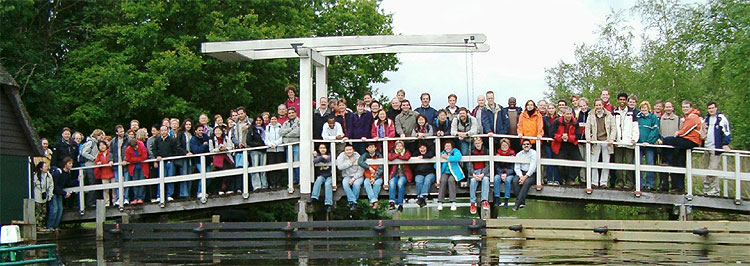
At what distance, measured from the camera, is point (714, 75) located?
29406mm

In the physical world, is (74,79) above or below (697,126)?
above

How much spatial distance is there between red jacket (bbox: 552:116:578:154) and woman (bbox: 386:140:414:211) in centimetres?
265

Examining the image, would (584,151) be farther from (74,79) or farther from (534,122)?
(74,79)

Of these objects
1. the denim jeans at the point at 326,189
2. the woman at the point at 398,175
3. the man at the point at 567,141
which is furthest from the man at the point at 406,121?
the man at the point at 567,141

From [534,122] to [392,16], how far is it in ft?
74.2

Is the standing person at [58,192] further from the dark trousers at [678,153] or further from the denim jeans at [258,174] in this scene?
the dark trousers at [678,153]

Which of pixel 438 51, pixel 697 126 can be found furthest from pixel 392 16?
pixel 697 126

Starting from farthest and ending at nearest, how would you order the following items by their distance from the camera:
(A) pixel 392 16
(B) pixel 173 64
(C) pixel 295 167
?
1. (A) pixel 392 16
2. (B) pixel 173 64
3. (C) pixel 295 167

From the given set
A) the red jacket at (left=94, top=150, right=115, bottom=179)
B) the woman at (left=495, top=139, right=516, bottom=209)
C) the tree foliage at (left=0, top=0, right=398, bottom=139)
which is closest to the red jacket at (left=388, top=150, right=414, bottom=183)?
the woman at (left=495, top=139, right=516, bottom=209)

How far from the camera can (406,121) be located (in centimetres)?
1814

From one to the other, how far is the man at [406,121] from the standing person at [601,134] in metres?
3.14

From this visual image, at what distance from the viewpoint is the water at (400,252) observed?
46.1 ft

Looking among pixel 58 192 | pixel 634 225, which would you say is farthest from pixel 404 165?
pixel 58 192

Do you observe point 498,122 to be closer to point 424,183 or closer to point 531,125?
point 531,125
